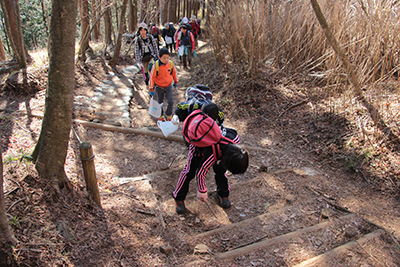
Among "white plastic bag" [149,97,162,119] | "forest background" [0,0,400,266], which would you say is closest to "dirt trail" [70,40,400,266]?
"forest background" [0,0,400,266]

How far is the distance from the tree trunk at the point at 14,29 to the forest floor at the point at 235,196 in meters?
0.50

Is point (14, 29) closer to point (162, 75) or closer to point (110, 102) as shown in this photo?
point (110, 102)

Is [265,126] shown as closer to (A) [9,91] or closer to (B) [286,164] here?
(B) [286,164]

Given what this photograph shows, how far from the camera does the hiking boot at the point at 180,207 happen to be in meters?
3.78

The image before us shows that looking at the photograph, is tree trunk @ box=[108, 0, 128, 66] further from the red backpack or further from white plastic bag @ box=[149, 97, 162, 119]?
the red backpack

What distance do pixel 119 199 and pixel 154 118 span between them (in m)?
3.45

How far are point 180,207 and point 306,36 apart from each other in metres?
6.27

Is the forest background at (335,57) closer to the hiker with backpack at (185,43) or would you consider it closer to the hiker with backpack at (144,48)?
the hiker with backpack at (185,43)

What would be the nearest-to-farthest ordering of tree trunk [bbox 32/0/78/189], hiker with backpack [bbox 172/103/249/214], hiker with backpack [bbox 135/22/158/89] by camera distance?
tree trunk [bbox 32/0/78/189]
hiker with backpack [bbox 172/103/249/214]
hiker with backpack [bbox 135/22/158/89]

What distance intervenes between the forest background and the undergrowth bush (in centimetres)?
2

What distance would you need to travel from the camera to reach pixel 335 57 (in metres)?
6.65

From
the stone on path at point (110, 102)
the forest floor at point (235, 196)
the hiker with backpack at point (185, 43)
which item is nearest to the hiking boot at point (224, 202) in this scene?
the forest floor at point (235, 196)

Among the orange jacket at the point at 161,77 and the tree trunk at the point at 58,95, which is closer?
the tree trunk at the point at 58,95

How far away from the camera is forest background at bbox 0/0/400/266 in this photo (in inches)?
194
